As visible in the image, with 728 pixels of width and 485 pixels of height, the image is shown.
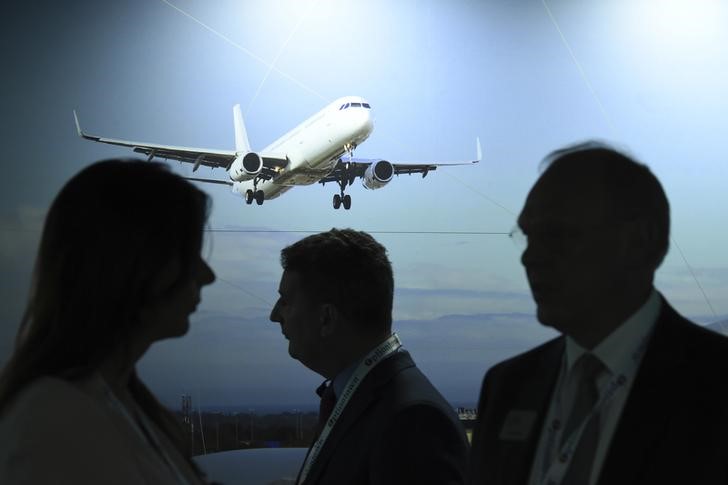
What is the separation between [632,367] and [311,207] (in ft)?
13.6

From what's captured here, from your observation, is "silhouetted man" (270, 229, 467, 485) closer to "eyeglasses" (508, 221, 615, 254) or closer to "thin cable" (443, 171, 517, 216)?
"eyeglasses" (508, 221, 615, 254)

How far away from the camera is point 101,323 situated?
47.1 inches

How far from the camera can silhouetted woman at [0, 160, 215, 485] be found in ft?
3.59

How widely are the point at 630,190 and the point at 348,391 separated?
974 millimetres

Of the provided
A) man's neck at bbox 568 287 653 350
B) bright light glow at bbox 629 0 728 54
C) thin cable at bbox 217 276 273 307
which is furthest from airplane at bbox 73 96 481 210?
man's neck at bbox 568 287 653 350

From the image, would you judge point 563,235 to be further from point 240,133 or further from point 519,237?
point 240,133

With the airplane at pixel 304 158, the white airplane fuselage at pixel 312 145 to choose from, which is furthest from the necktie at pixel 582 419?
the white airplane fuselage at pixel 312 145

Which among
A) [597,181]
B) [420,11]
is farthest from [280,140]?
[597,181]

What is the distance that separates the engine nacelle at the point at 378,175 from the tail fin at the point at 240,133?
0.77m

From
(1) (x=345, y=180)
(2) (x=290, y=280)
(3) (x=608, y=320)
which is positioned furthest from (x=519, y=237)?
(1) (x=345, y=180)

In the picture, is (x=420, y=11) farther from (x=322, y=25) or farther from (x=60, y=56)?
(x=60, y=56)

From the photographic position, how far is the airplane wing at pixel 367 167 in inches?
216

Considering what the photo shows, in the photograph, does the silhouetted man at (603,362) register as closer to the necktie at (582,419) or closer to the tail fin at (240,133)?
the necktie at (582,419)

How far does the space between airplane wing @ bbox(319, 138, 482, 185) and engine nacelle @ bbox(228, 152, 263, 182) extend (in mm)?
569
